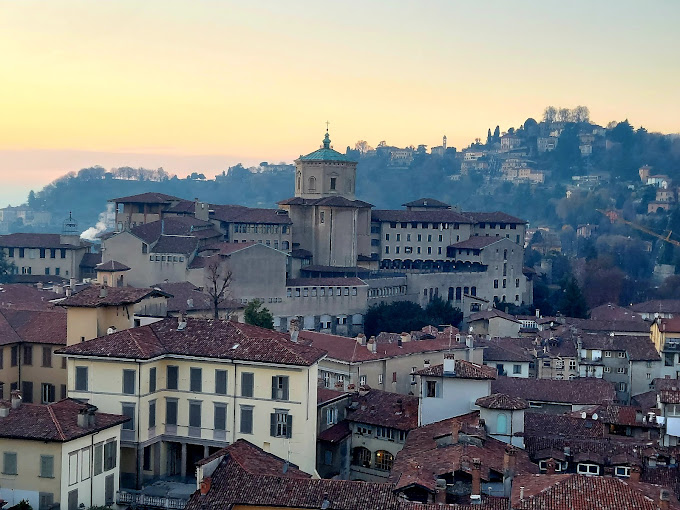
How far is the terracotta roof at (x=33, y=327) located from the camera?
3522cm

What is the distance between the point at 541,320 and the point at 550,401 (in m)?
27.7

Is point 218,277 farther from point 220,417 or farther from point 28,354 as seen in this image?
point 220,417

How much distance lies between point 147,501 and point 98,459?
1506 millimetres

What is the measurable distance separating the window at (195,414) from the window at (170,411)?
43cm

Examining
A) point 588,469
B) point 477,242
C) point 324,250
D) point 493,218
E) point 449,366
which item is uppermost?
point 493,218

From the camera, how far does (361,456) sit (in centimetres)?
3381

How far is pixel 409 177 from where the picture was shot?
192125 millimetres

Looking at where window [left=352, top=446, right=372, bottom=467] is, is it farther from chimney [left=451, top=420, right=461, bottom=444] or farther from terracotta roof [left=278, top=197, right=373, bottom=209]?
terracotta roof [left=278, top=197, right=373, bottom=209]

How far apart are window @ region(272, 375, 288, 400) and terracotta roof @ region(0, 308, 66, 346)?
748 cm

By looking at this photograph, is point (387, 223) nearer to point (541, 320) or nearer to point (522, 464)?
point (541, 320)

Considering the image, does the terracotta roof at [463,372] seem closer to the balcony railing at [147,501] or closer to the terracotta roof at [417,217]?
the balcony railing at [147,501]

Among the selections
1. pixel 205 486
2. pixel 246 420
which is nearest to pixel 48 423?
pixel 205 486

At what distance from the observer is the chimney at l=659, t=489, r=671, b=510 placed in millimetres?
22692

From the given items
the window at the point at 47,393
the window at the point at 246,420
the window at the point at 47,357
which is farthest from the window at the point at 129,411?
the window at the point at 47,357
